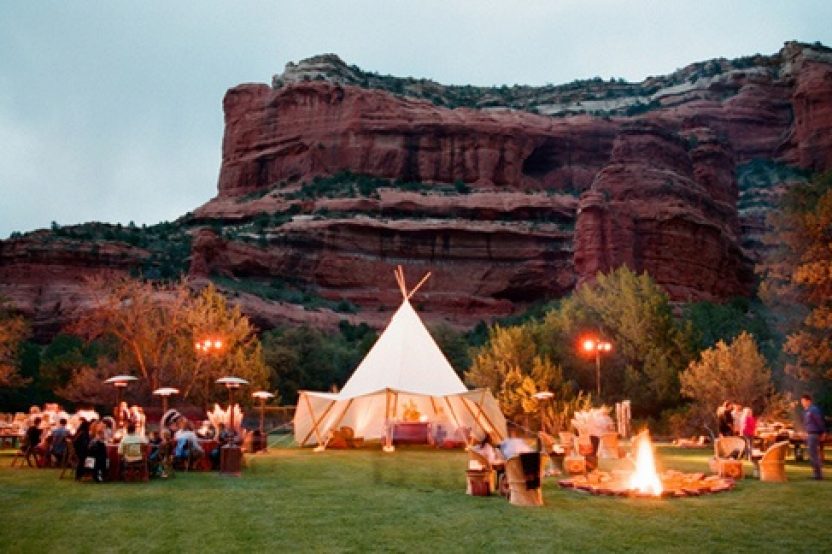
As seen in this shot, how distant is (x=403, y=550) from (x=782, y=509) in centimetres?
549

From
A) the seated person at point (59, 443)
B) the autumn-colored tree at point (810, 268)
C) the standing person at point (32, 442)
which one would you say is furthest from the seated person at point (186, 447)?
the autumn-colored tree at point (810, 268)

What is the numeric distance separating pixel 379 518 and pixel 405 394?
40.2 ft

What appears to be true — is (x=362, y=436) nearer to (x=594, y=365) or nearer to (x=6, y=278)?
(x=594, y=365)

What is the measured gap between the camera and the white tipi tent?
21.4m

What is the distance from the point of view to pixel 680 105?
95.4 metres

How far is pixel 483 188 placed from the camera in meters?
85.9

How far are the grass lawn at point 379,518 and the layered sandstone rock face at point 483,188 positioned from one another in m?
41.8

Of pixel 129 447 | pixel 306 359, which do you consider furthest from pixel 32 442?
pixel 306 359

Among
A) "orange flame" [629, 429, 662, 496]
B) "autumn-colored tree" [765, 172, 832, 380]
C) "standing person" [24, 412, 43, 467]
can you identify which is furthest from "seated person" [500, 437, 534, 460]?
"autumn-colored tree" [765, 172, 832, 380]

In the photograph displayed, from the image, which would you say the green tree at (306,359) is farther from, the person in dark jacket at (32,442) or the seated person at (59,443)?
the seated person at (59,443)

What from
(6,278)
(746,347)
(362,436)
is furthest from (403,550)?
(6,278)

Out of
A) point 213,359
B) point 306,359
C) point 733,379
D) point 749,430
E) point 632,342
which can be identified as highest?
point 306,359

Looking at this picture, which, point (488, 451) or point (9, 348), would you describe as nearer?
point (488, 451)

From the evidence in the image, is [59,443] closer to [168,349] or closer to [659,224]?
[168,349]
